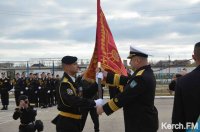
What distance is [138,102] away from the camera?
4871 mm

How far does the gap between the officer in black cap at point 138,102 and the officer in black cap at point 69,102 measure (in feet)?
1.47

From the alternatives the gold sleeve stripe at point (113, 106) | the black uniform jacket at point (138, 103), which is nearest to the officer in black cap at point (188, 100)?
the black uniform jacket at point (138, 103)

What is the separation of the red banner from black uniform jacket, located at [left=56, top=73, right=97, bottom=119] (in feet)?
2.95

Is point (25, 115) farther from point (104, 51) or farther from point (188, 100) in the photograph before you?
point (188, 100)

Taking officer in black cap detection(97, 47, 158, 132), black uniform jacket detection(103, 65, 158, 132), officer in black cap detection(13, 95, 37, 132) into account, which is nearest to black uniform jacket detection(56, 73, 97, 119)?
officer in black cap detection(97, 47, 158, 132)

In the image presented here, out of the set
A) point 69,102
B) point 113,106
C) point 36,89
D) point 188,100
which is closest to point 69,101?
point 69,102

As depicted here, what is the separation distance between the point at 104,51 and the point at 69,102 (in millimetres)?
1374

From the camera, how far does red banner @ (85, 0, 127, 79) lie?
6457 millimetres

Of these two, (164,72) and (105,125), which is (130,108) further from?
(164,72)

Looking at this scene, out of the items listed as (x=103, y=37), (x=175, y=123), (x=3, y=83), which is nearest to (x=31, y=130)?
(x=103, y=37)

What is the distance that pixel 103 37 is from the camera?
21.5ft

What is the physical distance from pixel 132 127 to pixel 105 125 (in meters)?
6.90

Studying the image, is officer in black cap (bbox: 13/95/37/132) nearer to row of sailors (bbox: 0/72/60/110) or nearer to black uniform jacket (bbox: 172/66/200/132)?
black uniform jacket (bbox: 172/66/200/132)

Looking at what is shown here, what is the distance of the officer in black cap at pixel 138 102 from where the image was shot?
15.7 feet
